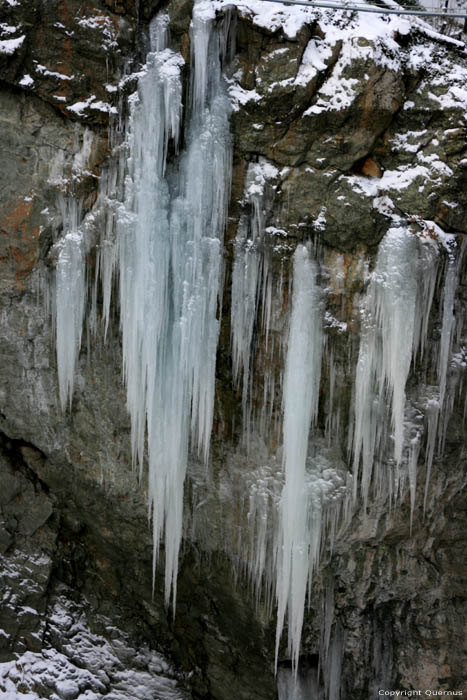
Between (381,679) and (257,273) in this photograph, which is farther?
(381,679)

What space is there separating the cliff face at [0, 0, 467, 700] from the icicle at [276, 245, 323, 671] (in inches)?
4.8

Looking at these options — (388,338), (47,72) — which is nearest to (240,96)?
(47,72)

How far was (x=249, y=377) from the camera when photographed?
6.00m

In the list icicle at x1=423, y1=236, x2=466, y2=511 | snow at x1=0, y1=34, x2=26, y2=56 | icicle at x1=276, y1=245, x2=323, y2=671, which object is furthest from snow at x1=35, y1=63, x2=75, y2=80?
icicle at x1=423, y1=236, x2=466, y2=511

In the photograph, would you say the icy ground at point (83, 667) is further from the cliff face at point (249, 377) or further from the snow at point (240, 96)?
the snow at point (240, 96)

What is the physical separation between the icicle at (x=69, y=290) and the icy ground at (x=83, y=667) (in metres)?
2.67

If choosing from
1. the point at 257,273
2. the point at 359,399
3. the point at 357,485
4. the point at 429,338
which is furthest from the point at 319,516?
the point at 257,273

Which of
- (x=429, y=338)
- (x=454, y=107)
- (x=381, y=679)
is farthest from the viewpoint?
(x=381, y=679)

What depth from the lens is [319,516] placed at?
5996 millimetres

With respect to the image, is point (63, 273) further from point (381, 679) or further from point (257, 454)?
point (381, 679)

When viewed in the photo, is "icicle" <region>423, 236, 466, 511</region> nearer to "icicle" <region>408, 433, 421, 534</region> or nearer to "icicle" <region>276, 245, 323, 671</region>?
"icicle" <region>408, 433, 421, 534</region>

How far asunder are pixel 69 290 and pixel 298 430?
2283 millimetres

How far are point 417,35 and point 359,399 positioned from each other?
2.95 m

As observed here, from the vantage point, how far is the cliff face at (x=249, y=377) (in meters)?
5.43
